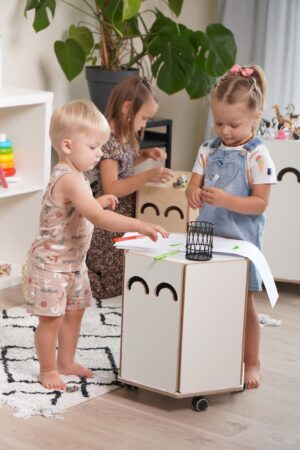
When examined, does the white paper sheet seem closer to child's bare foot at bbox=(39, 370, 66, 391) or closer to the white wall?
child's bare foot at bbox=(39, 370, 66, 391)

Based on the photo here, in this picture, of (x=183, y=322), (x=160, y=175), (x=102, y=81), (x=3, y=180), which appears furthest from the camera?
(x=102, y=81)

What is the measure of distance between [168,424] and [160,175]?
986 millimetres

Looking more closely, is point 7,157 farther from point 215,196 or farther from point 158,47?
point 215,196

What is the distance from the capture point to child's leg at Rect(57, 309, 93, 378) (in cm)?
232

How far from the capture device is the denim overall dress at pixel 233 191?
232 cm

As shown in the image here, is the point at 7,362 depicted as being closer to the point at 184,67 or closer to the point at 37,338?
the point at 37,338

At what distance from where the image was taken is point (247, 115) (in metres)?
2.28

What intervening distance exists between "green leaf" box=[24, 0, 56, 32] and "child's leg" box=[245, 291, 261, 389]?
4.99 ft

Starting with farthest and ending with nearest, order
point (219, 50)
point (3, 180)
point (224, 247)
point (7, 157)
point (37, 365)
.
Result: point (219, 50) → point (7, 157) → point (3, 180) → point (37, 365) → point (224, 247)

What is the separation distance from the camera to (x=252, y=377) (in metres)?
2.37

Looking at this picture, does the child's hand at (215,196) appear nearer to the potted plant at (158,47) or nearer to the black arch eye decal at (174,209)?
the black arch eye decal at (174,209)

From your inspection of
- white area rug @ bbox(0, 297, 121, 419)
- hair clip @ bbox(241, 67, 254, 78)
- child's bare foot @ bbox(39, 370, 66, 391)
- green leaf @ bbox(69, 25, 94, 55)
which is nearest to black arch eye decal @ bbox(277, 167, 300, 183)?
white area rug @ bbox(0, 297, 121, 419)

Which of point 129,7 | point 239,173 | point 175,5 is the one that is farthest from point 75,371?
point 175,5

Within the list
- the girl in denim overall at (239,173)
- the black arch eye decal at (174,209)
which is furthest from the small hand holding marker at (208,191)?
the black arch eye decal at (174,209)
